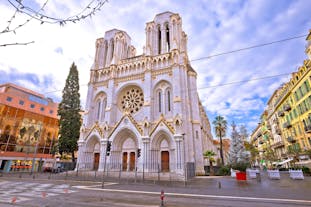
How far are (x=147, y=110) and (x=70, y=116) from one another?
16.9 m

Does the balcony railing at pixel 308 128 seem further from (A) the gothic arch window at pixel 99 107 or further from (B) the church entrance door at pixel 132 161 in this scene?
(A) the gothic arch window at pixel 99 107

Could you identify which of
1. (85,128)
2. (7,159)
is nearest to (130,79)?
(85,128)

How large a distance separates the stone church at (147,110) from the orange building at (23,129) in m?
13.5

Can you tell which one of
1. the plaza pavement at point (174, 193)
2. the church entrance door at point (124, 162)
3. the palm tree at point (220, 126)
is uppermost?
the palm tree at point (220, 126)

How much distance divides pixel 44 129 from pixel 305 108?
53.9m

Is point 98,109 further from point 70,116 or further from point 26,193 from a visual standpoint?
point 26,193

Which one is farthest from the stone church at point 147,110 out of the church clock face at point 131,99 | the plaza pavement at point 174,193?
the plaza pavement at point 174,193

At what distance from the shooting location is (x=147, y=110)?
2638 centimetres

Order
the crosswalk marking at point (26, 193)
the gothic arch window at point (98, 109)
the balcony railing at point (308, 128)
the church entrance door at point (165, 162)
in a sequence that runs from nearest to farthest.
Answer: the crosswalk marking at point (26, 193)
the church entrance door at point (165, 162)
the balcony railing at point (308, 128)
the gothic arch window at point (98, 109)

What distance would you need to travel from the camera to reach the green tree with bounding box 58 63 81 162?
1226 inches

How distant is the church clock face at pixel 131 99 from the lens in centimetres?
2967

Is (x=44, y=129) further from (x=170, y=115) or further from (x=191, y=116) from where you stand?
(x=191, y=116)

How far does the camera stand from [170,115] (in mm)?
25844

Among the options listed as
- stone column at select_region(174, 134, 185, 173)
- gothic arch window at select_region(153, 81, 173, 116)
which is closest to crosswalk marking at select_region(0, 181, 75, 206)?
stone column at select_region(174, 134, 185, 173)
